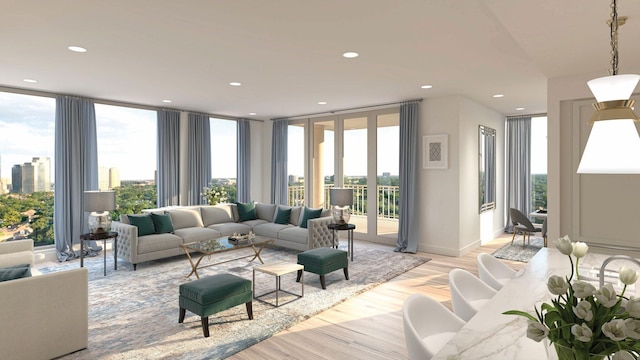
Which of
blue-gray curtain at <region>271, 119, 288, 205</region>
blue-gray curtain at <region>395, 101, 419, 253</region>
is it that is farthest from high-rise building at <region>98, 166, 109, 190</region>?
blue-gray curtain at <region>395, 101, 419, 253</region>

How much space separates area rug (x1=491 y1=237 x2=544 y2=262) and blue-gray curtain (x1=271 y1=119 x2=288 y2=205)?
4.74m

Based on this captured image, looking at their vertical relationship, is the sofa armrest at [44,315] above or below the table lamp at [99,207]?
below

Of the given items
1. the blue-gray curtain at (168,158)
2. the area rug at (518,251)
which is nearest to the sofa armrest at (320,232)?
the area rug at (518,251)

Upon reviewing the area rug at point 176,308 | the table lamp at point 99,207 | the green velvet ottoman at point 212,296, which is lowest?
the area rug at point 176,308

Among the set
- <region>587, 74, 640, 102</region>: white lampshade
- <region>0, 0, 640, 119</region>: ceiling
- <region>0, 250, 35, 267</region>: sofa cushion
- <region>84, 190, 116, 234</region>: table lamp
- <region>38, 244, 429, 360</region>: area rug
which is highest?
<region>0, 0, 640, 119</region>: ceiling

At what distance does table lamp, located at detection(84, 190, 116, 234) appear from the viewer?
5199mm

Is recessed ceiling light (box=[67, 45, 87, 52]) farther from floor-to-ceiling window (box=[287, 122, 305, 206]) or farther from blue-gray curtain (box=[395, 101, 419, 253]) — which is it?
floor-to-ceiling window (box=[287, 122, 305, 206])

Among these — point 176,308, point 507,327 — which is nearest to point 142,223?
point 176,308

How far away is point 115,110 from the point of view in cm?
669

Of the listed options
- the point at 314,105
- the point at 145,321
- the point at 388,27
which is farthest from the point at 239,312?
the point at 314,105

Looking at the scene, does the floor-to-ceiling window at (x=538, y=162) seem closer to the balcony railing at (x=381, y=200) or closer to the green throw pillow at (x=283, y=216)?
the balcony railing at (x=381, y=200)

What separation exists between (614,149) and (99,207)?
19.2 ft

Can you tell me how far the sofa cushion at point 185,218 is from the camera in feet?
20.6

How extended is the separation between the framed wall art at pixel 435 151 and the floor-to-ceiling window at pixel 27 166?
21.1ft
